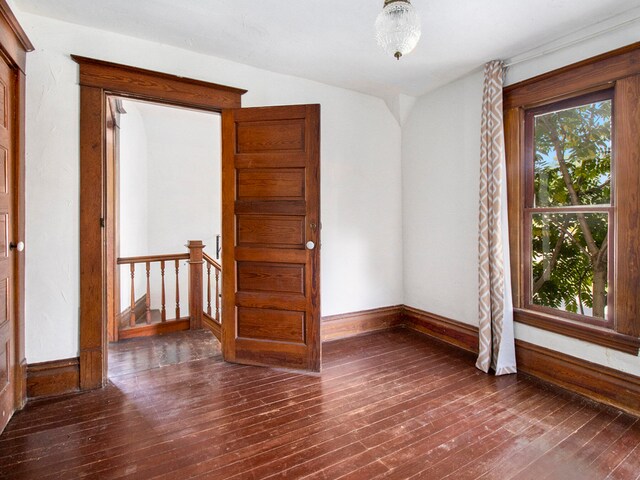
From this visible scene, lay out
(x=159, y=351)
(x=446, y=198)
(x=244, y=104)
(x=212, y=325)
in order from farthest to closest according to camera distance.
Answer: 1. (x=212, y=325)
2. (x=446, y=198)
3. (x=159, y=351)
4. (x=244, y=104)

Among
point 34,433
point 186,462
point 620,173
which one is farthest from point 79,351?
point 620,173

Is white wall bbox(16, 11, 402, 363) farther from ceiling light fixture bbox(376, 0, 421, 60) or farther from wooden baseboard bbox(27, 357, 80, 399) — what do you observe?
ceiling light fixture bbox(376, 0, 421, 60)

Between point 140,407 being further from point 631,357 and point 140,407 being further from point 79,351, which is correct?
point 631,357

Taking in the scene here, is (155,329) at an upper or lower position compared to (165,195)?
lower

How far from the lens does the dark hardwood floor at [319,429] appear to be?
164 cm

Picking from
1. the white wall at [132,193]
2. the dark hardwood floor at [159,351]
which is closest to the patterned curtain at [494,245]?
the dark hardwood floor at [159,351]

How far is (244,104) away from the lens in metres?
2.98

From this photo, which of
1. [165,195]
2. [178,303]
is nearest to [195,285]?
[178,303]

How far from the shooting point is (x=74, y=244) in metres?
2.37

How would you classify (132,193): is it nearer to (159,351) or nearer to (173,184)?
(173,184)

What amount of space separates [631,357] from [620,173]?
4.01ft

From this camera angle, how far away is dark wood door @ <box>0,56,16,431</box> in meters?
1.93

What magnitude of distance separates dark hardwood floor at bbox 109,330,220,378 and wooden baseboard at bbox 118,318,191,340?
0.23 ft

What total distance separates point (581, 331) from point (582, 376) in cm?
32
